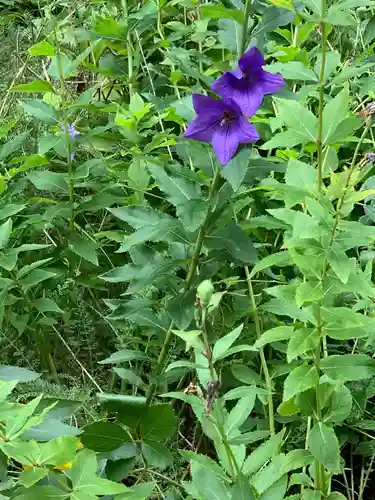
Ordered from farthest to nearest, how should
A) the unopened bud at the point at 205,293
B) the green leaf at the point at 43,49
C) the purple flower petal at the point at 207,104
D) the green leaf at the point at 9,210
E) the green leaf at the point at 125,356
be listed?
1. the green leaf at the point at 43,49
2. the green leaf at the point at 9,210
3. the green leaf at the point at 125,356
4. the purple flower petal at the point at 207,104
5. the unopened bud at the point at 205,293

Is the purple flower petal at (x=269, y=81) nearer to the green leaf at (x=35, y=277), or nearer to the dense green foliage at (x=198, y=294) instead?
the dense green foliage at (x=198, y=294)

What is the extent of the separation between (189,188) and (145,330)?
23cm

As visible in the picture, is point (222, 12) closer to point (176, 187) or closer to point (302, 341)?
point (176, 187)

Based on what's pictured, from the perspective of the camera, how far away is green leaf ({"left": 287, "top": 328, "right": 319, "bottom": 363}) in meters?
0.64

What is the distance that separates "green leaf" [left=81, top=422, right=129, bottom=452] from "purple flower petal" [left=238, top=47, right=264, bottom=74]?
0.42 m

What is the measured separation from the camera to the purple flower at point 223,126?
0.69m

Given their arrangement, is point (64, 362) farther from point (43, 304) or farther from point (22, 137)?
point (22, 137)

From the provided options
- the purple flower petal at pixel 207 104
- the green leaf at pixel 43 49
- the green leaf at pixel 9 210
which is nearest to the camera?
the purple flower petal at pixel 207 104

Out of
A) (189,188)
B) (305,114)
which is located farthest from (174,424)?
(305,114)

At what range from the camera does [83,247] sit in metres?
1.04

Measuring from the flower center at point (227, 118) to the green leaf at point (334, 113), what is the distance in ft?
0.30

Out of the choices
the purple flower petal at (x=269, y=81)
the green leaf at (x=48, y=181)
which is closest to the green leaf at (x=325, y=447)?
the purple flower petal at (x=269, y=81)

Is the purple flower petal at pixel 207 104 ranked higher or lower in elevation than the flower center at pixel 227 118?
higher

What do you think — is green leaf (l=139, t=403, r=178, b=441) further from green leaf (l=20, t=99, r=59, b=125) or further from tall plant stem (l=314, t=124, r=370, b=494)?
green leaf (l=20, t=99, r=59, b=125)
